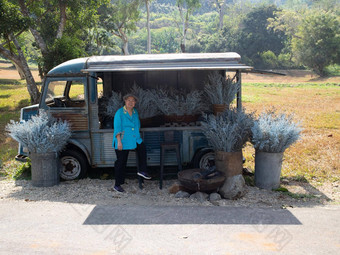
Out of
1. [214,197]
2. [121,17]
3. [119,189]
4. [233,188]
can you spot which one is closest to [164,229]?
[214,197]

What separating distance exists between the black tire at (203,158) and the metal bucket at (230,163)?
87 centimetres

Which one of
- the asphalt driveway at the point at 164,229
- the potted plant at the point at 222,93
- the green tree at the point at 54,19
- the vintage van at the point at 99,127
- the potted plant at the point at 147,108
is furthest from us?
the green tree at the point at 54,19

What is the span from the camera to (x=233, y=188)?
250 inches

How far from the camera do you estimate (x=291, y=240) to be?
4.73 m

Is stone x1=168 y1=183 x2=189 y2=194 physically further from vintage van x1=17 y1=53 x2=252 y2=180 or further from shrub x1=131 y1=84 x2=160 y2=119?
shrub x1=131 y1=84 x2=160 y2=119

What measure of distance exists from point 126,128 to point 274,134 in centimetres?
262

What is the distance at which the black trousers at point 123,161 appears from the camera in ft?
22.4

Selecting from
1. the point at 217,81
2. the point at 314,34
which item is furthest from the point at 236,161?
the point at 314,34

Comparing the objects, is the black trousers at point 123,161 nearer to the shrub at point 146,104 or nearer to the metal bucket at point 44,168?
the shrub at point 146,104

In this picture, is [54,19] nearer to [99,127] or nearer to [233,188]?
[99,127]

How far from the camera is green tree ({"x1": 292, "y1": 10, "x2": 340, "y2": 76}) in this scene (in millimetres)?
42938

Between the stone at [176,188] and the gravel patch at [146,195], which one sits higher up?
the stone at [176,188]

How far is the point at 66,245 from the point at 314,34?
149 feet

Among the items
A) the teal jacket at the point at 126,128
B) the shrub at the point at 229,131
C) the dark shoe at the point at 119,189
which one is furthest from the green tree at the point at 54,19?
the shrub at the point at 229,131
